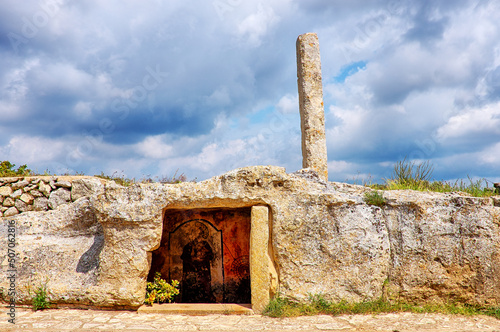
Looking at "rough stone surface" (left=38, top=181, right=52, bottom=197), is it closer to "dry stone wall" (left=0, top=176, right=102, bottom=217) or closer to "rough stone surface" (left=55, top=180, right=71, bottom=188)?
"dry stone wall" (left=0, top=176, right=102, bottom=217)

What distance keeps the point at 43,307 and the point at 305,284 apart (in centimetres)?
454

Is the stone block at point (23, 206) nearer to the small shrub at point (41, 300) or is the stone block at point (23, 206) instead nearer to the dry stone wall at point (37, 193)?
the dry stone wall at point (37, 193)

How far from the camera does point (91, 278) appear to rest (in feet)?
21.0

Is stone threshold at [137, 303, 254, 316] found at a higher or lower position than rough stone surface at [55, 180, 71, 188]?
lower

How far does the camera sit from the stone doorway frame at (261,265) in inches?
235

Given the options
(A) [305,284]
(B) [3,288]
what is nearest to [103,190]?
(B) [3,288]

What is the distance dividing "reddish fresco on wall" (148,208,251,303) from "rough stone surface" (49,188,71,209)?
3.39m

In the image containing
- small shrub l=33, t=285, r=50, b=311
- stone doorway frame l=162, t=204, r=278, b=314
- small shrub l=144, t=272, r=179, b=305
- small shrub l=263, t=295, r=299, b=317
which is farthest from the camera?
small shrub l=144, t=272, r=179, b=305

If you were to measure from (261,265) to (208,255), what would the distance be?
1841 mm

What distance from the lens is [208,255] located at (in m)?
7.51

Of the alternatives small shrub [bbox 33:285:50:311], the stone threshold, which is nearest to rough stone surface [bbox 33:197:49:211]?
small shrub [bbox 33:285:50:311]

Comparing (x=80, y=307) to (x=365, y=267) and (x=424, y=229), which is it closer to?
(x=365, y=267)

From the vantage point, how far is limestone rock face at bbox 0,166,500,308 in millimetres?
6066

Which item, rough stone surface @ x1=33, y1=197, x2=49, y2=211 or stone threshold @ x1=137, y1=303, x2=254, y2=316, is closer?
stone threshold @ x1=137, y1=303, x2=254, y2=316
